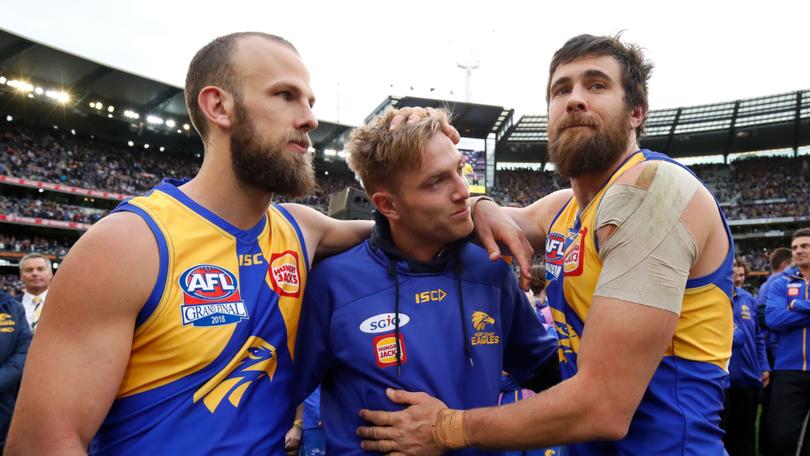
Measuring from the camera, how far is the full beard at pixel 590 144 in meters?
2.10

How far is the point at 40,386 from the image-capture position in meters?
1.57

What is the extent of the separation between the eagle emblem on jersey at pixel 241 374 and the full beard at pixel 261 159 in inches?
23.6

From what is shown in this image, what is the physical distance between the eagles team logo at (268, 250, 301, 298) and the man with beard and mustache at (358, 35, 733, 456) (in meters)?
0.57

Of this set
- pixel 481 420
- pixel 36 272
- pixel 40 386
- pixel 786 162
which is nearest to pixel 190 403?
pixel 40 386

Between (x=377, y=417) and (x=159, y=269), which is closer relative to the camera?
(x=159, y=269)

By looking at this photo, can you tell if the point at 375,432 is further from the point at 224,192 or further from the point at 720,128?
the point at 720,128

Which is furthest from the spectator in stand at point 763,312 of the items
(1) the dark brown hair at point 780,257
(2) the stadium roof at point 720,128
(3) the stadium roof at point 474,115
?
(2) the stadium roof at point 720,128

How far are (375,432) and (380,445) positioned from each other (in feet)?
0.16

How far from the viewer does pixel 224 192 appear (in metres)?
2.12

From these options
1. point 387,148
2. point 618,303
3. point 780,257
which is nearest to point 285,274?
point 387,148

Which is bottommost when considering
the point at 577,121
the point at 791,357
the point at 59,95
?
the point at 791,357

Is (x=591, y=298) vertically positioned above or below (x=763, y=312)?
above

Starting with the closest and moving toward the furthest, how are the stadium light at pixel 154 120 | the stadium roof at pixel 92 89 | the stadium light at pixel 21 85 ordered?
the stadium roof at pixel 92 89, the stadium light at pixel 21 85, the stadium light at pixel 154 120

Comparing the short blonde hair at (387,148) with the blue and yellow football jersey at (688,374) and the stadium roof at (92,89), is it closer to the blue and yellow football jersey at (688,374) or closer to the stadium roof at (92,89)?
the blue and yellow football jersey at (688,374)
